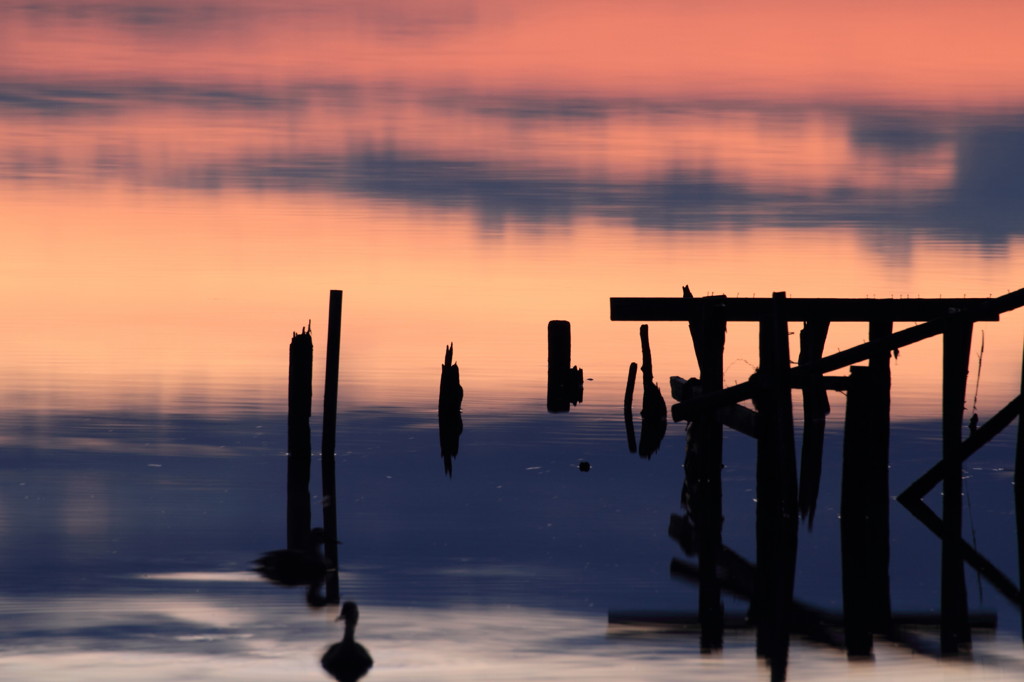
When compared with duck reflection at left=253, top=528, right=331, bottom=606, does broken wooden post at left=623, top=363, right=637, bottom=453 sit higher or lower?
higher

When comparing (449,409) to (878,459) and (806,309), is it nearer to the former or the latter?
(806,309)

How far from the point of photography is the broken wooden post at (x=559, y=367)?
31281 mm

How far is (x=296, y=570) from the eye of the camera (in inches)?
644

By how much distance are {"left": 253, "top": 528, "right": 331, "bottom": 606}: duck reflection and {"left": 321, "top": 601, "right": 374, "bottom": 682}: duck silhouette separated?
257cm

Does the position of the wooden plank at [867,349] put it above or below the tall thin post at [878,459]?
above

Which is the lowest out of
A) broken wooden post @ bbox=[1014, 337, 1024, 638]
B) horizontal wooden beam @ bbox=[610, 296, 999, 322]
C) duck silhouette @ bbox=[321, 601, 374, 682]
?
duck silhouette @ bbox=[321, 601, 374, 682]

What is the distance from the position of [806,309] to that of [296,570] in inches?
A: 315

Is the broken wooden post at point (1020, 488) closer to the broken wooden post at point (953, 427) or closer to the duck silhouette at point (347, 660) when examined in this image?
the broken wooden post at point (953, 427)

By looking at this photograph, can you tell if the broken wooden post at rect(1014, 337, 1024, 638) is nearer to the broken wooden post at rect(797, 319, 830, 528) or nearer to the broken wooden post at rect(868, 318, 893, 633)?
the broken wooden post at rect(868, 318, 893, 633)

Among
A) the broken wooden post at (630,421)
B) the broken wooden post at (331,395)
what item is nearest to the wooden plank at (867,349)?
the broken wooden post at (331,395)

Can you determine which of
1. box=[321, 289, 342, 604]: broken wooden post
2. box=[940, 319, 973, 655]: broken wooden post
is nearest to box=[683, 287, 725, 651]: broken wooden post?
box=[940, 319, 973, 655]: broken wooden post

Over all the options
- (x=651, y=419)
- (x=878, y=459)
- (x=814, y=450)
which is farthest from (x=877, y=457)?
(x=651, y=419)

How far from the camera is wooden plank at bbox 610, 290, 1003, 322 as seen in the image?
68.6ft

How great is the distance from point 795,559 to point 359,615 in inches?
208
